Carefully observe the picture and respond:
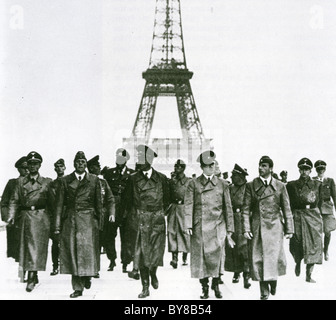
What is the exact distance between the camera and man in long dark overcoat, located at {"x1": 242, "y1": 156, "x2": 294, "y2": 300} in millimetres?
7082

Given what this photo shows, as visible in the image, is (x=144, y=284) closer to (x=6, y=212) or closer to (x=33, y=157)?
(x=33, y=157)

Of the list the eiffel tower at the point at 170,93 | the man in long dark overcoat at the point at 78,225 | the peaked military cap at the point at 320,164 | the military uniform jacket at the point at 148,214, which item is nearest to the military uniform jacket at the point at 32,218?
the man in long dark overcoat at the point at 78,225

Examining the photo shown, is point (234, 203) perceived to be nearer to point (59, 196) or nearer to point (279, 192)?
point (279, 192)

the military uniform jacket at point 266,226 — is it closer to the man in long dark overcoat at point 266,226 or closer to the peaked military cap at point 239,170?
the man in long dark overcoat at point 266,226

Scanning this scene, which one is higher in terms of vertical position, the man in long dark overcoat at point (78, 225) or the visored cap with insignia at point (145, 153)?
the visored cap with insignia at point (145, 153)

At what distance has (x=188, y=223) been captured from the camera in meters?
7.18

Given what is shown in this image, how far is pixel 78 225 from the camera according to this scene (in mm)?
7270

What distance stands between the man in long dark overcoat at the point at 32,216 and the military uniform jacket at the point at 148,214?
134 cm

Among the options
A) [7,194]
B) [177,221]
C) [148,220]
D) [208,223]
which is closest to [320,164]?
[177,221]

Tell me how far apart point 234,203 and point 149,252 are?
6.22 feet

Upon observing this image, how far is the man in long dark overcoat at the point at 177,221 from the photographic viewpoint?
34.3 ft

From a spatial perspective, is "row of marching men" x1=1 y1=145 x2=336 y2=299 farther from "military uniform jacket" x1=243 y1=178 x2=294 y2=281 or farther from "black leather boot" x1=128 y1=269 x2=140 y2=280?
"black leather boot" x1=128 y1=269 x2=140 y2=280

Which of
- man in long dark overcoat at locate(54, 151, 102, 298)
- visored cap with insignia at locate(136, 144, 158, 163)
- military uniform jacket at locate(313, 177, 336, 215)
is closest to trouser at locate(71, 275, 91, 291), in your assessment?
man in long dark overcoat at locate(54, 151, 102, 298)
